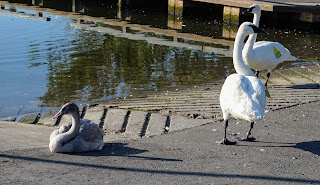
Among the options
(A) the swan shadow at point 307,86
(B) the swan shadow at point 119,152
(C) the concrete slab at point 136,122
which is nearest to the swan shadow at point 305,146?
(B) the swan shadow at point 119,152

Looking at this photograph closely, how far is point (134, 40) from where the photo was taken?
17250mm

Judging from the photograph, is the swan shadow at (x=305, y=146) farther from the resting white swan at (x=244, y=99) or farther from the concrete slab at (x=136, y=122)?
the concrete slab at (x=136, y=122)

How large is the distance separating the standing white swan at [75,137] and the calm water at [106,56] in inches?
125

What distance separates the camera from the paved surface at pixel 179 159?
5863 millimetres

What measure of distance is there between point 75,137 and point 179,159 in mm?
1373

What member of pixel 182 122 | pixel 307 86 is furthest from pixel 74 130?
pixel 307 86

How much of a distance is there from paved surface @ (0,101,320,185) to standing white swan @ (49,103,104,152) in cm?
10

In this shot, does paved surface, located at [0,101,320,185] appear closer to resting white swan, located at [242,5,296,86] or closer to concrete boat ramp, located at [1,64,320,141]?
concrete boat ramp, located at [1,64,320,141]

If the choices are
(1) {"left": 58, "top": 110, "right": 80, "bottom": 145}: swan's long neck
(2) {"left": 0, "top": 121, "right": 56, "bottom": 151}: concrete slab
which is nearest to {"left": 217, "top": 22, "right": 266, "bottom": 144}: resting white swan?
(1) {"left": 58, "top": 110, "right": 80, "bottom": 145}: swan's long neck

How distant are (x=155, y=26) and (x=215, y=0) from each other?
8.57ft

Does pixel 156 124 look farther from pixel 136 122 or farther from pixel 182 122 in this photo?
pixel 182 122

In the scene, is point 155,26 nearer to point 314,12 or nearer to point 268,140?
point 314,12

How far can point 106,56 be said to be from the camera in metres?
14.8

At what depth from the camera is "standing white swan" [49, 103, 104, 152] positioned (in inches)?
265
